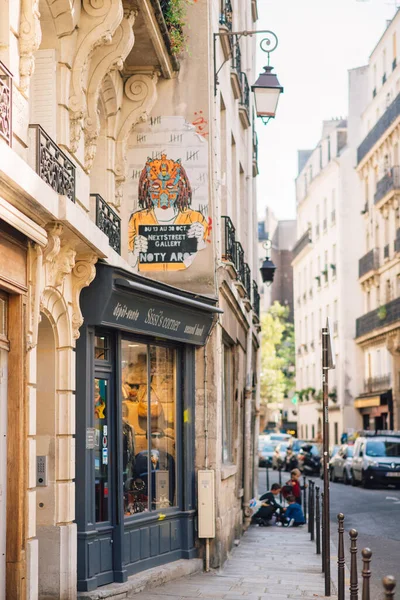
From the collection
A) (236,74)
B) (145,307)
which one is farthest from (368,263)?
(145,307)

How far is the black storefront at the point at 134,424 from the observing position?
461 inches

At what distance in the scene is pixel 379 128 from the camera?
182 ft

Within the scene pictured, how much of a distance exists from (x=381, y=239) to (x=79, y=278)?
46920 millimetres

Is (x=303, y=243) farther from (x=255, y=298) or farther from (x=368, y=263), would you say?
(x=255, y=298)

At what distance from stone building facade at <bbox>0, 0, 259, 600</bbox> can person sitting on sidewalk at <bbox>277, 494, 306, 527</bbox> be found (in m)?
4.34

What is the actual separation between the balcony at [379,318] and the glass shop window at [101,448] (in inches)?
1582

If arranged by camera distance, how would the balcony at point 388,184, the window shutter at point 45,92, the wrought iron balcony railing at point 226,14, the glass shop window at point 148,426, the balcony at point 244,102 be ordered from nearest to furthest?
1. the window shutter at point 45,92
2. the glass shop window at point 148,426
3. the wrought iron balcony railing at point 226,14
4. the balcony at point 244,102
5. the balcony at point 388,184

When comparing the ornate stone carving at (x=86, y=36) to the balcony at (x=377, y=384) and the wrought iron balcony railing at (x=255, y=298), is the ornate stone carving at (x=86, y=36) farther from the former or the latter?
the balcony at (x=377, y=384)

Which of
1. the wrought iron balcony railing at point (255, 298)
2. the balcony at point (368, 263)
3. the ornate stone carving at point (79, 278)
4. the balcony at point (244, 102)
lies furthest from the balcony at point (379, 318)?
the ornate stone carving at point (79, 278)

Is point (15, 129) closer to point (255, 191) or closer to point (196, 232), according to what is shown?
point (196, 232)

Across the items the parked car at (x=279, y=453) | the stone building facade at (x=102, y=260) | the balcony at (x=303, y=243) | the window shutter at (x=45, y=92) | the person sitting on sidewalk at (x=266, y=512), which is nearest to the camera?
the stone building facade at (x=102, y=260)

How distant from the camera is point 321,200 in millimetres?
70250

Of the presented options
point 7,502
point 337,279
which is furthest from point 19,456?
point 337,279

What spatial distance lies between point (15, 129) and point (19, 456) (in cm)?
265
